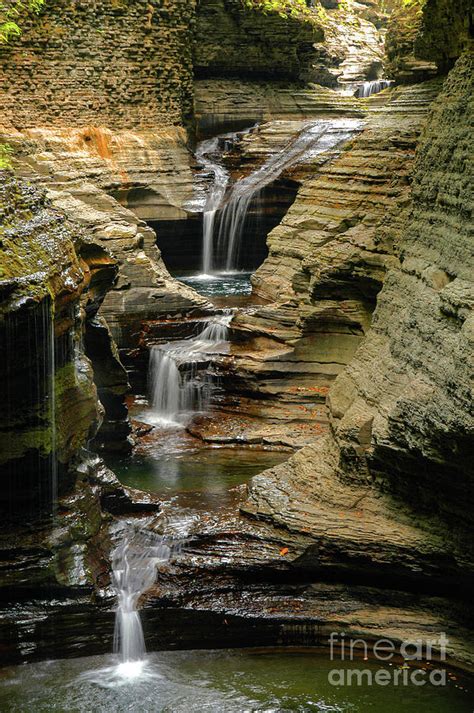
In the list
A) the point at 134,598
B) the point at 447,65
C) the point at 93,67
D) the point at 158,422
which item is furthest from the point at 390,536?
the point at 93,67

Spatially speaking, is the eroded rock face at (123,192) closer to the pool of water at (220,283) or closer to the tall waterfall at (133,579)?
the pool of water at (220,283)

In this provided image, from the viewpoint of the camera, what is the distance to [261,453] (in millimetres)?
12789

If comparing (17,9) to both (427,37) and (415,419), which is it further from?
(415,419)

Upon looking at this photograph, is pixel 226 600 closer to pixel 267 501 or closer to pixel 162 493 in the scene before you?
pixel 267 501

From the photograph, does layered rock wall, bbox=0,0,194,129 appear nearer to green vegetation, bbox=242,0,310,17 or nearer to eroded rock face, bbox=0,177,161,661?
green vegetation, bbox=242,0,310,17

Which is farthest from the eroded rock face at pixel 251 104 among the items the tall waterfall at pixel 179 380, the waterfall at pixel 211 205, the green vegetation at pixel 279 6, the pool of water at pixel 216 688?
the pool of water at pixel 216 688

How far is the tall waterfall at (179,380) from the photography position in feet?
48.3

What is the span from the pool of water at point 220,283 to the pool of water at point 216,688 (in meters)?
11.7

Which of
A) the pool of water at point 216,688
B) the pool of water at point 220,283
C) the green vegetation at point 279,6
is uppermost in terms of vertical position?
the green vegetation at point 279,6

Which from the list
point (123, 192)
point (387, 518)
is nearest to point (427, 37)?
point (387, 518)

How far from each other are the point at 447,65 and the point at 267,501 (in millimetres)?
8944

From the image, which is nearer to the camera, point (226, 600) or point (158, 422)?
point (226, 600)

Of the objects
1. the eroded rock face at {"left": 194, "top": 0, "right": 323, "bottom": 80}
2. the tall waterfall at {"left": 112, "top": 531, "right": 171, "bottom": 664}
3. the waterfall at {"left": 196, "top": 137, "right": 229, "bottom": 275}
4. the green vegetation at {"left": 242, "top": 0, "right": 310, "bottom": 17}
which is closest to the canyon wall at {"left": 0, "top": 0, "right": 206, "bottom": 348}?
the waterfall at {"left": 196, "top": 137, "right": 229, "bottom": 275}

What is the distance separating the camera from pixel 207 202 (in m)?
22.1
